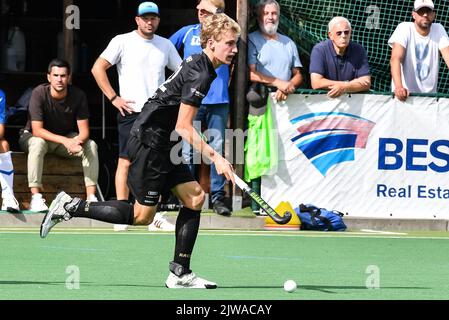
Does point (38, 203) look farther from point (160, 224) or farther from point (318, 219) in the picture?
point (318, 219)

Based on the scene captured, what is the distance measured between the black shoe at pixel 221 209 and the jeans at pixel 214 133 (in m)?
0.05

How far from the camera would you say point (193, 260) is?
33.1 ft

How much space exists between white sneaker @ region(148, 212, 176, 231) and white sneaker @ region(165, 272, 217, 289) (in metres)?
4.57

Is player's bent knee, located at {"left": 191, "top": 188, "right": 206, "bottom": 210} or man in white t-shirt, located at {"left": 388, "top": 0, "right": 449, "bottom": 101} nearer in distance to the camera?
player's bent knee, located at {"left": 191, "top": 188, "right": 206, "bottom": 210}

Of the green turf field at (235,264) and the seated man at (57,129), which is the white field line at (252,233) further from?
the seated man at (57,129)

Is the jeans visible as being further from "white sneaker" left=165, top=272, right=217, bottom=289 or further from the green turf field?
"white sneaker" left=165, top=272, right=217, bottom=289

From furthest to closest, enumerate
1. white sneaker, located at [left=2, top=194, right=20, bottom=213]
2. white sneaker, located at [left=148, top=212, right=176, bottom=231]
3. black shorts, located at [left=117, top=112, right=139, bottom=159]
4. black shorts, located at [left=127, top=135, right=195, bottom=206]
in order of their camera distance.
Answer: white sneaker, located at [left=2, top=194, right=20, bottom=213] → black shorts, located at [left=117, top=112, right=139, bottom=159] → white sneaker, located at [left=148, top=212, right=176, bottom=231] → black shorts, located at [left=127, top=135, right=195, bottom=206]

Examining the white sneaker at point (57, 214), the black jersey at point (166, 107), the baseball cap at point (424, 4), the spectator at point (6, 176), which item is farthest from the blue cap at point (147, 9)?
the black jersey at point (166, 107)

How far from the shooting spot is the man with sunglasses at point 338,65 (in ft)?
46.2

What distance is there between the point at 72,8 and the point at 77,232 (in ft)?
12.1

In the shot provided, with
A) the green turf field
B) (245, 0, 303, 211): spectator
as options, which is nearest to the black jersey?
the green turf field

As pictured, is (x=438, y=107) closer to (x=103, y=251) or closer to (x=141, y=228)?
(x=141, y=228)

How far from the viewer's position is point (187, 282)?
827 centimetres

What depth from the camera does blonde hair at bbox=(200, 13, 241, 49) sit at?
26.9 feet
